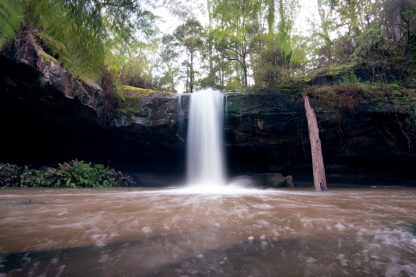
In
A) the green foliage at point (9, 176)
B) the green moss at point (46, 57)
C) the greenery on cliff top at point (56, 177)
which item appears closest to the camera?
the green moss at point (46, 57)

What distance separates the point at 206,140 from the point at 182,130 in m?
1.16

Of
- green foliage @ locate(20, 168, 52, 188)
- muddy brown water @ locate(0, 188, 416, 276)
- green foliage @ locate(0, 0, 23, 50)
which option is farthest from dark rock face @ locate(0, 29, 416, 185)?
muddy brown water @ locate(0, 188, 416, 276)

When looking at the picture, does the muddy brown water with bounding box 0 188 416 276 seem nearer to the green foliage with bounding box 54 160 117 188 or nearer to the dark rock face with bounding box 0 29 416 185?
the dark rock face with bounding box 0 29 416 185

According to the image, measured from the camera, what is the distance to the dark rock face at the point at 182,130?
8.32 meters

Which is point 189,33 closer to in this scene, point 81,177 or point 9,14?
point 81,177

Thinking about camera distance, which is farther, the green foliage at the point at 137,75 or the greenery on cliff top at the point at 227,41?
the green foliage at the point at 137,75

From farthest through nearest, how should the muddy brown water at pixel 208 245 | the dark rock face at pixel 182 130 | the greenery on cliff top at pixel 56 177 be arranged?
the greenery on cliff top at pixel 56 177
the dark rock face at pixel 182 130
the muddy brown water at pixel 208 245

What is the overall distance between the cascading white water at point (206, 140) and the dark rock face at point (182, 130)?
37 centimetres

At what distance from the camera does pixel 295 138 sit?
10.0m

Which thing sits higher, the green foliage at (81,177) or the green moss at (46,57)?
the green moss at (46,57)

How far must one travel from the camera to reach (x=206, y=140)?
10.8 metres

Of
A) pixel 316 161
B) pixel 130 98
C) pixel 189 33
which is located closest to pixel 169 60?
pixel 189 33

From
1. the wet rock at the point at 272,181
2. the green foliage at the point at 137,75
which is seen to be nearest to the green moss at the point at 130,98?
the green foliage at the point at 137,75

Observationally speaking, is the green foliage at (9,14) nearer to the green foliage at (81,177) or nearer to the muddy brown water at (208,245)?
the muddy brown water at (208,245)
